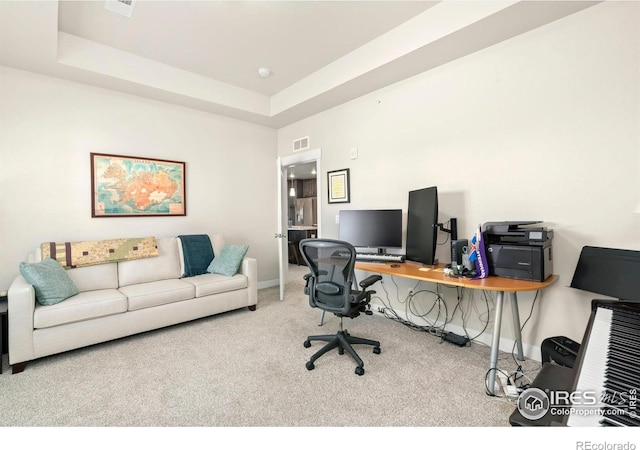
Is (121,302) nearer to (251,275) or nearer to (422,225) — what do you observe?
(251,275)

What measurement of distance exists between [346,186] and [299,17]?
192 centimetres

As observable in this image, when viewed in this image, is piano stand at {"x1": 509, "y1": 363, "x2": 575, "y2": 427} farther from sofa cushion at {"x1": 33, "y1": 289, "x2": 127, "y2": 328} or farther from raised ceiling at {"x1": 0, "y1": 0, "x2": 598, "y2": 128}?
sofa cushion at {"x1": 33, "y1": 289, "x2": 127, "y2": 328}

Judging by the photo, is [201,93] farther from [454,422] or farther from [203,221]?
[454,422]

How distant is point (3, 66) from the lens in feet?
9.10

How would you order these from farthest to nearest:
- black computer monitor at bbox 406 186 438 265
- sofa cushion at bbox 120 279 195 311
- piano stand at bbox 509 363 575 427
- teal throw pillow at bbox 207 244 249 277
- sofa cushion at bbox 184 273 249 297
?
teal throw pillow at bbox 207 244 249 277 → sofa cushion at bbox 184 273 249 297 → sofa cushion at bbox 120 279 195 311 → black computer monitor at bbox 406 186 438 265 → piano stand at bbox 509 363 575 427

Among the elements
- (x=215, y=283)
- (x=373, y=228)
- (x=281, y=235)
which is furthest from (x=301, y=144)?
(x=215, y=283)

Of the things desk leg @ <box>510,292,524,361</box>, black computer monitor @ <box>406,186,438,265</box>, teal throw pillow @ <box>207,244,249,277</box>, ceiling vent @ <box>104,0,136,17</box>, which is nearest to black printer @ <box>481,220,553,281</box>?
desk leg @ <box>510,292,524,361</box>

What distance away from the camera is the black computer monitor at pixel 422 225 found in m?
2.57

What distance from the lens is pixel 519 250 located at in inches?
81.9

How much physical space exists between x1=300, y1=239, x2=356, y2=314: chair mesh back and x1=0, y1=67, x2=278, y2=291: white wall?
2405mm

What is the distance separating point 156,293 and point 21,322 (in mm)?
952

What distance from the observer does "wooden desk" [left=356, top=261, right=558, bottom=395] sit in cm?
189

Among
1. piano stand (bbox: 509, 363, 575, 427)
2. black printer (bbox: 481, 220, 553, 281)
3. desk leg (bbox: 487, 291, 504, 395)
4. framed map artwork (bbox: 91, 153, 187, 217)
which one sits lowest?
desk leg (bbox: 487, 291, 504, 395)

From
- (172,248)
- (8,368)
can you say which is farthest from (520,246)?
(8,368)
